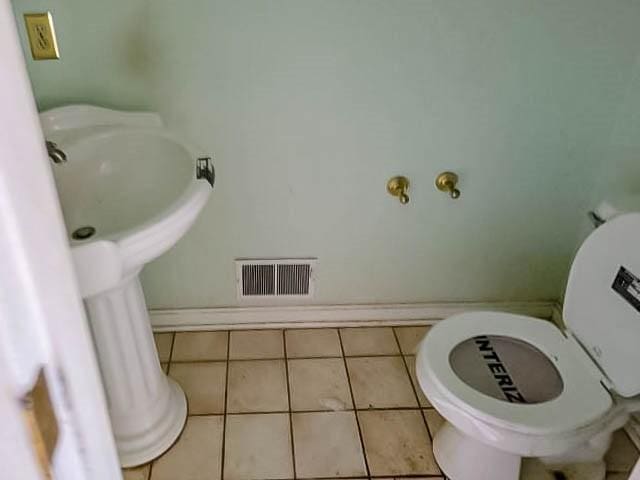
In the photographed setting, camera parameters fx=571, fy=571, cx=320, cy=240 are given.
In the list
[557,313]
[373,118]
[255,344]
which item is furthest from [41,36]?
[557,313]

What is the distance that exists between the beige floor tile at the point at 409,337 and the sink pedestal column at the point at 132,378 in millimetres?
769

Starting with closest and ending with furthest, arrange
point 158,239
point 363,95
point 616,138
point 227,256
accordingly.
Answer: point 158,239
point 363,95
point 616,138
point 227,256

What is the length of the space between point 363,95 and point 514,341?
0.80 meters

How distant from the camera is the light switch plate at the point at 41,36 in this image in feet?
4.67

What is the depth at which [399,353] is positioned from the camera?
1.96 metres

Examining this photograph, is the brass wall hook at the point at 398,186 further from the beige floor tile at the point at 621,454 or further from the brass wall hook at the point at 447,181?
the beige floor tile at the point at 621,454

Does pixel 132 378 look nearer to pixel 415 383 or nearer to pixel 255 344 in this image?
pixel 255 344

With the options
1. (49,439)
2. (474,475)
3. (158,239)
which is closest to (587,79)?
(474,475)

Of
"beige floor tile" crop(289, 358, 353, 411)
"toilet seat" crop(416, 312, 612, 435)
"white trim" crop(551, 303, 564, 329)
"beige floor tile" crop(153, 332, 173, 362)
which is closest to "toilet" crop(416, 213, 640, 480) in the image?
"toilet seat" crop(416, 312, 612, 435)

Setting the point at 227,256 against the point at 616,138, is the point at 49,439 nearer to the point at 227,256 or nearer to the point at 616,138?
the point at 227,256

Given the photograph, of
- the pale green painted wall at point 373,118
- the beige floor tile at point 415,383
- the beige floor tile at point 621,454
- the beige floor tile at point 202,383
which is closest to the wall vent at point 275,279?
the pale green painted wall at point 373,118

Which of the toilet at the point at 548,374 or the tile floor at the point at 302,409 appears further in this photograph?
the tile floor at the point at 302,409

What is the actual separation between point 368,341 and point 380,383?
0.19m

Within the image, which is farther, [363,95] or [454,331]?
[363,95]
